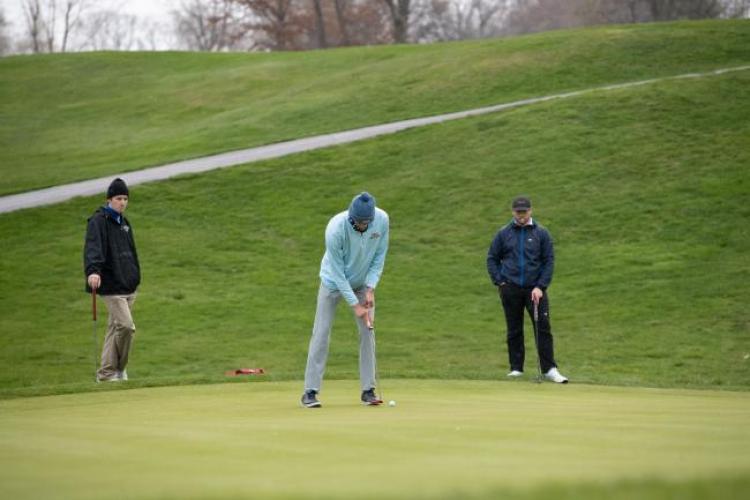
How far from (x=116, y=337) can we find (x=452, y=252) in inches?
557

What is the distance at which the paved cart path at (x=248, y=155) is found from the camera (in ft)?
110

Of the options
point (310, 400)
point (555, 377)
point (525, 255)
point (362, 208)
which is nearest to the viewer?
point (362, 208)

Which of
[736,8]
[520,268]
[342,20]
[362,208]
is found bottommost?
[520,268]

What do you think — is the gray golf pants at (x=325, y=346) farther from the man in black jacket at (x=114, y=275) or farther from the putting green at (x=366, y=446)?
the man in black jacket at (x=114, y=275)

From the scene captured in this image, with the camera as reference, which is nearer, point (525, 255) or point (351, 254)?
point (351, 254)

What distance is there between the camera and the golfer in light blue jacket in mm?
11547

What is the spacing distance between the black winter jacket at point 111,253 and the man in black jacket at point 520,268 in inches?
195

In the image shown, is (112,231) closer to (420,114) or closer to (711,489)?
(711,489)

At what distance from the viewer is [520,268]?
54.7 feet

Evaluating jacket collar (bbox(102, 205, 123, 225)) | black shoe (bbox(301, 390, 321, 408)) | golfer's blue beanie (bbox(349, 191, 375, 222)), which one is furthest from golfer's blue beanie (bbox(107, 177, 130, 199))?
golfer's blue beanie (bbox(349, 191, 375, 222))

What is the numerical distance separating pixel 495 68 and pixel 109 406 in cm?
3423

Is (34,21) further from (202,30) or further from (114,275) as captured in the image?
(114,275)

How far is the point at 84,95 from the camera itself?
57.6 metres

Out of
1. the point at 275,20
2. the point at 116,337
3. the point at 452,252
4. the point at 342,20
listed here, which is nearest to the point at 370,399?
the point at 116,337
